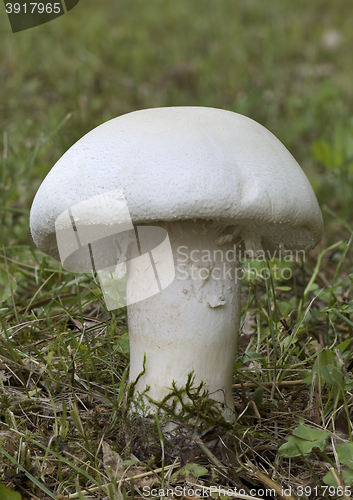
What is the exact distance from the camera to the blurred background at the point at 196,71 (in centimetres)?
423

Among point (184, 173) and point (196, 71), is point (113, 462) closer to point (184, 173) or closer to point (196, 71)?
point (184, 173)

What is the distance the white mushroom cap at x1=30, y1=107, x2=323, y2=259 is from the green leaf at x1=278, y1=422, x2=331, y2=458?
0.75 metres

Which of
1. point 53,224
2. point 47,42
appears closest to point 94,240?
point 53,224

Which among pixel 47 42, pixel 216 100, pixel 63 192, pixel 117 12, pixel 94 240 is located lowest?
pixel 94 240

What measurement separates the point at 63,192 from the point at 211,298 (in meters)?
0.68

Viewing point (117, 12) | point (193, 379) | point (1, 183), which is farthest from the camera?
point (117, 12)

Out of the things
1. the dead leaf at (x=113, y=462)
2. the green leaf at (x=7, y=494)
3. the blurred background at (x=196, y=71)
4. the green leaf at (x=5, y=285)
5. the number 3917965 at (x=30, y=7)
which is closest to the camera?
the green leaf at (x=7, y=494)

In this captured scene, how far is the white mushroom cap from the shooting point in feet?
4.62

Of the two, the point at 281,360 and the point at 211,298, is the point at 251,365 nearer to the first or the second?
the point at 281,360

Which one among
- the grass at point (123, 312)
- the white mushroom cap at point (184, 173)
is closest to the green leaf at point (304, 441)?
the grass at point (123, 312)

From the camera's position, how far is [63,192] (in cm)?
151

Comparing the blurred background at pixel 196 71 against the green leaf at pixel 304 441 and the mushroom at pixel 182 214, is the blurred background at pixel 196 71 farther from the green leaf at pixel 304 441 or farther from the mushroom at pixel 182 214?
the green leaf at pixel 304 441

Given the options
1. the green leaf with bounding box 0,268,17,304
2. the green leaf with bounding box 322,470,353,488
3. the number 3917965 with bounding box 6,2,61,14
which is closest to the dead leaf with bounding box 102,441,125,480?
the green leaf with bounding box 322,470,353,488

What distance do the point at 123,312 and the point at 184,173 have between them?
1.05 metres
